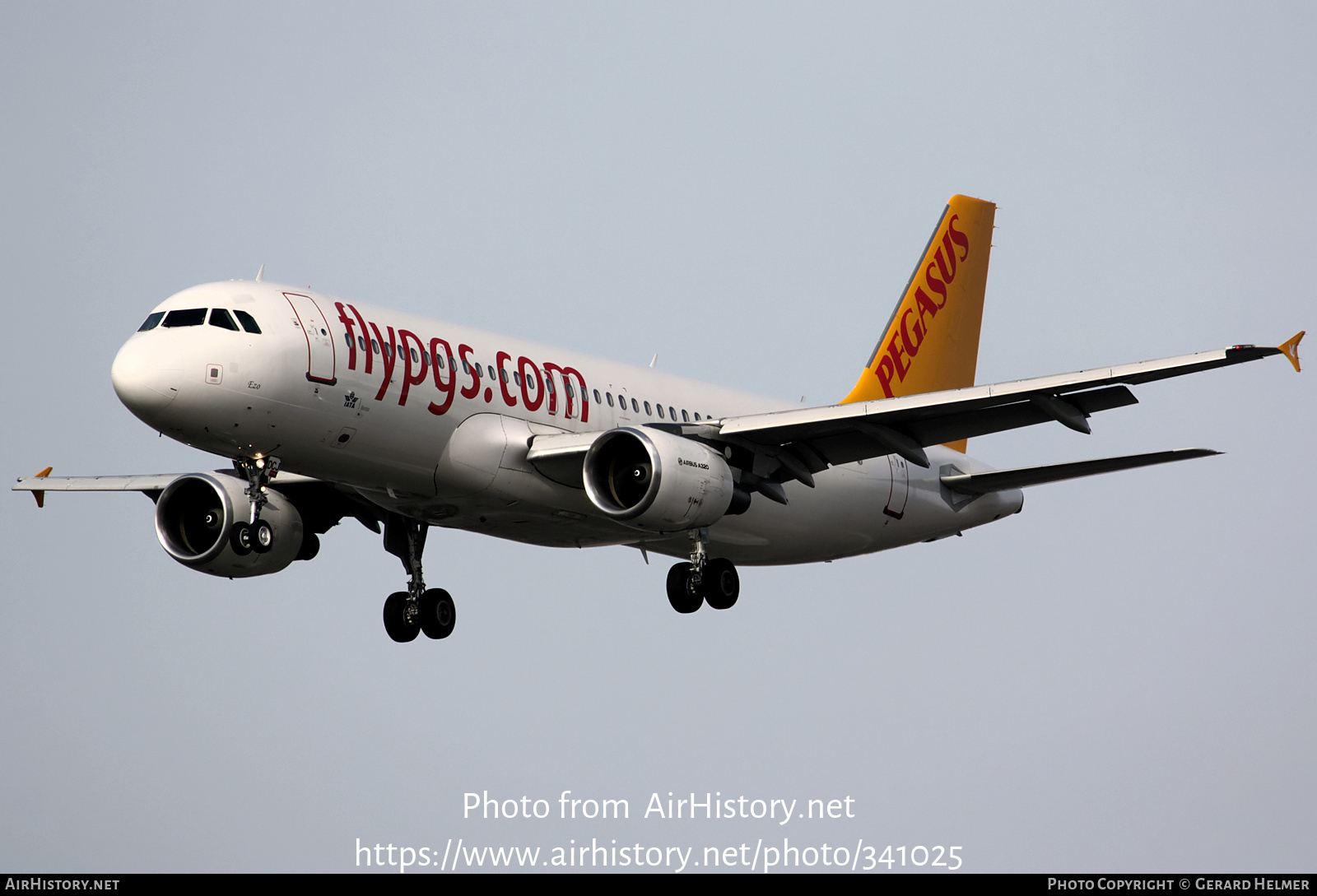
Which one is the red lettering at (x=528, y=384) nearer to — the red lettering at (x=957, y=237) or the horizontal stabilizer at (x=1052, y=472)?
the horizontal stabilizer at (x=1052, y=472)

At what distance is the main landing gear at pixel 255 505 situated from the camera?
98.0ft

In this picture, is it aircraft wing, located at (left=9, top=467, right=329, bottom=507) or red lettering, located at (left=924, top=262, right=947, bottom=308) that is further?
red lettering, located at (left=924, top=262, right=947, bottom=308)

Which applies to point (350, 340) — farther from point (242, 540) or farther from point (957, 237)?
point (957, 237)

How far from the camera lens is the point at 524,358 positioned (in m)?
33.1

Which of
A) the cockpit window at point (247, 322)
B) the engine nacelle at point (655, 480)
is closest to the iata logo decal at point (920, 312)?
the engine nacelle at point (655, 480)

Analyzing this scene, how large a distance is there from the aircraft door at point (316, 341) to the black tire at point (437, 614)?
27.4ft

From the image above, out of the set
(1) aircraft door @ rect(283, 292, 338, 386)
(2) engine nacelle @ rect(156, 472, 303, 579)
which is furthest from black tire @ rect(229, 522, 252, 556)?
(1) aircraft door @ rect(283, 292, 338, 386)

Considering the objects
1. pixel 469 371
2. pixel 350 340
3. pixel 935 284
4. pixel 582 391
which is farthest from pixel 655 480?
pixel 935 284

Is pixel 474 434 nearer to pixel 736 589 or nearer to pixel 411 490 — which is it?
pixel 411 490

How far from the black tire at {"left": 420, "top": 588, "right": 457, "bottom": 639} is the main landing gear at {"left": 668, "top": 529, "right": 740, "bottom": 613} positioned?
4.70 metres

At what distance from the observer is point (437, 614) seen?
120 ft

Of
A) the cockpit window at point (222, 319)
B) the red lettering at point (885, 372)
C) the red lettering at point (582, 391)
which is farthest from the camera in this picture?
the red lettering at point (885, 372)

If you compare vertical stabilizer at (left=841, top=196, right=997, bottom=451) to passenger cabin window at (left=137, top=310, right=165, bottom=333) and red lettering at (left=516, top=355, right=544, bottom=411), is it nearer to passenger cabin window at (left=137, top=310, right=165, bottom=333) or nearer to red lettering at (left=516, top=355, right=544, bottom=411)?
red lettering at (left=516, top=355, right=544, bottom=411)

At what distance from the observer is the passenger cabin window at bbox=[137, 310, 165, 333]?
2916 centimetres
